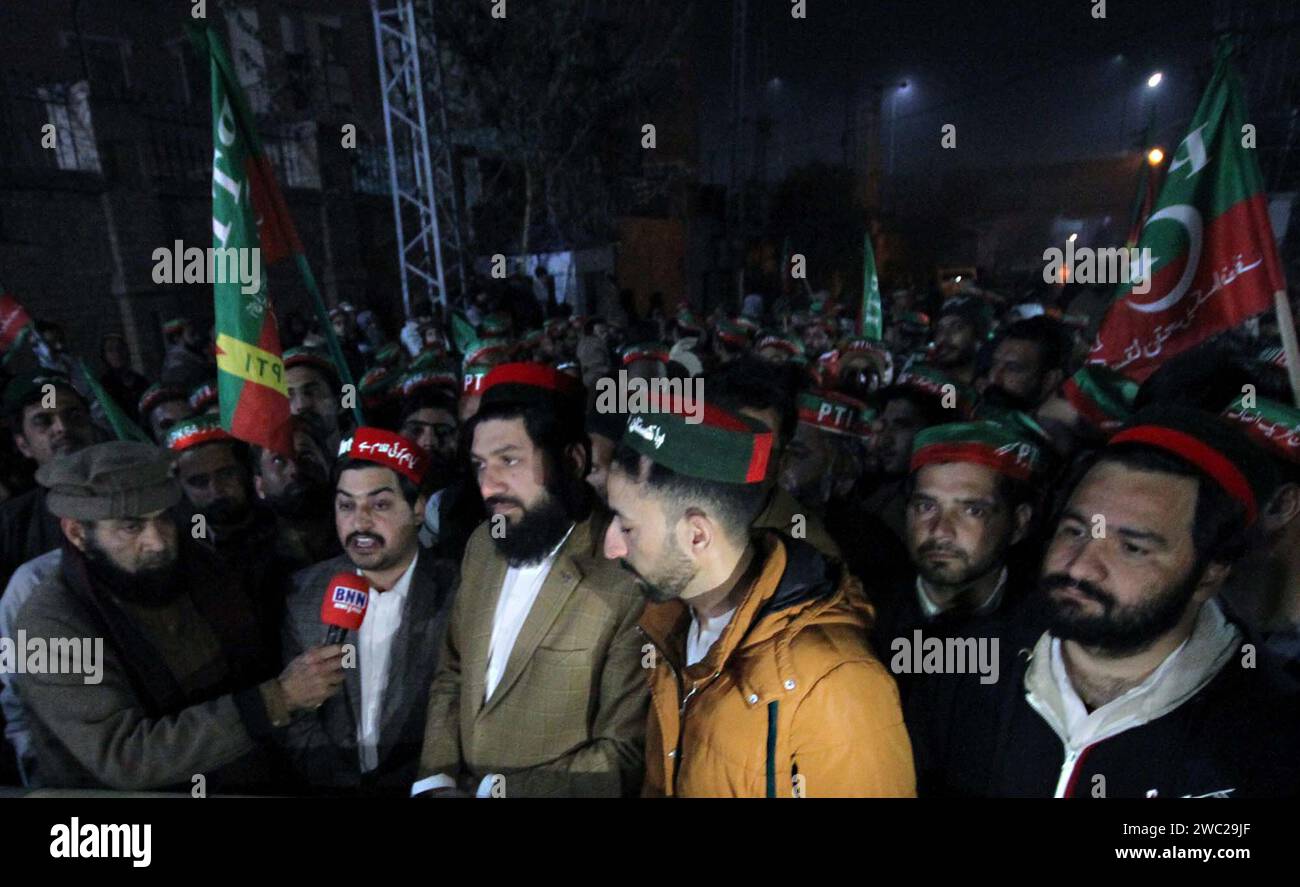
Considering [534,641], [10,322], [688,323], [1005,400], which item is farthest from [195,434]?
[688,323]

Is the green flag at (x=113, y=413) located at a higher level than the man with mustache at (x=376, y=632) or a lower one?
higher

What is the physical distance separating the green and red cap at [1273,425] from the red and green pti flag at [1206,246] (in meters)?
0.40

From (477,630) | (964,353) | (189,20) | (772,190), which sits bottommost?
(477,630)

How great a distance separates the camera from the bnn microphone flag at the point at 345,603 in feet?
7.68

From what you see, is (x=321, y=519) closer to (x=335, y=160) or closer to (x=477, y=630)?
(x=477, y=630)

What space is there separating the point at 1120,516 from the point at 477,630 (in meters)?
1.90

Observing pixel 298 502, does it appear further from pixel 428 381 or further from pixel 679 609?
pixel 679 609

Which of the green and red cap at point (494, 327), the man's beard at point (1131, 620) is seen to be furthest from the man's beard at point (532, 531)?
the green and red cap at point (494, 327)

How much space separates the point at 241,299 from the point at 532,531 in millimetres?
1814

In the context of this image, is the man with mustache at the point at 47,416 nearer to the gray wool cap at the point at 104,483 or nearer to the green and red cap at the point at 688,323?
the gray wool cap at the point at 104,483

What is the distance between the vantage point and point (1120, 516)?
1.80m

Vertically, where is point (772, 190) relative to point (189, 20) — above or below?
above
